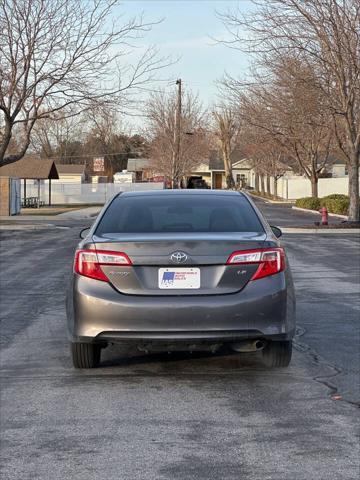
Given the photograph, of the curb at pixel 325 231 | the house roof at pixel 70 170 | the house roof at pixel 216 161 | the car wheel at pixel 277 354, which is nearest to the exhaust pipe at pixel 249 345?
the car wheel at pixel 277 354

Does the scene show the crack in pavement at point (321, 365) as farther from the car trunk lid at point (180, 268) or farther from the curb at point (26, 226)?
the curb at point (26, 226)

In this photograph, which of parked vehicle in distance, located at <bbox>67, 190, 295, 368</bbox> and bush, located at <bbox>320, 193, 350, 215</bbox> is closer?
parked vehicle in distance, located at <bbox>67, 190, 295, 368</bbox>

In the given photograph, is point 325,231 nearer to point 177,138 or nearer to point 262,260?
point 262,260

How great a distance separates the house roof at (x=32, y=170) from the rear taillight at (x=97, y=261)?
4202cm

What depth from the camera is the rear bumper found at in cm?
556

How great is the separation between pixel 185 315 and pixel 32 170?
43503 mm

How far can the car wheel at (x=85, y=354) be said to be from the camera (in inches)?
241

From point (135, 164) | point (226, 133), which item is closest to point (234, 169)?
point (135, 164)

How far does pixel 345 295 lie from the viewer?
427 inches

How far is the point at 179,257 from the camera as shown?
5.61 metres

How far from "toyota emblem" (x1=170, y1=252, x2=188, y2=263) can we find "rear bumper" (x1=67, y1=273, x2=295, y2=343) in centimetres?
28

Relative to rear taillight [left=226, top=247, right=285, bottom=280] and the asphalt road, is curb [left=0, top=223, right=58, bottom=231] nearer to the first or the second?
the asphalt road

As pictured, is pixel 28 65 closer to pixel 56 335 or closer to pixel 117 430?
pixel 56 335

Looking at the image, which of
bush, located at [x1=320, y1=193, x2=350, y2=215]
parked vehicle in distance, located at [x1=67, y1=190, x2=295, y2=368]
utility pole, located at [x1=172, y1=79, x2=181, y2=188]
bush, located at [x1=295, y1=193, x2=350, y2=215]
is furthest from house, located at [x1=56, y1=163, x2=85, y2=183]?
parked vehicle in distance, located at [x1=67, y1=190, x2=295, y2=368]
